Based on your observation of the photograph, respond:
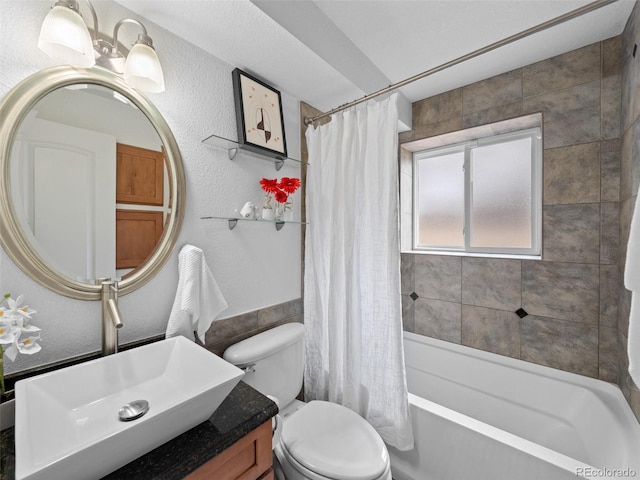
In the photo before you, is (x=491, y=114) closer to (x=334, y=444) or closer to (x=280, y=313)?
(x=280, y=313)

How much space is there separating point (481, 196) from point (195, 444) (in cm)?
243

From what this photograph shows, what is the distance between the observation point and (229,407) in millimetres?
859

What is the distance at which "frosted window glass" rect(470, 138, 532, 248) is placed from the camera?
2068 mm

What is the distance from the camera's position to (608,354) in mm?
1586

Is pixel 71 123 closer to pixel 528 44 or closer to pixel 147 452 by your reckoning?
pixel 147 452

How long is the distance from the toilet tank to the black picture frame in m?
1.04

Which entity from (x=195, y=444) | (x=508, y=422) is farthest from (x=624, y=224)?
(x=195, y=444)

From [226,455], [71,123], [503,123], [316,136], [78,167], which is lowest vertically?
[226,455]

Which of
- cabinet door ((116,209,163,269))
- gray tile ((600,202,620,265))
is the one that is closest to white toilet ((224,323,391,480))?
cabinet door ((116,209,163,269))

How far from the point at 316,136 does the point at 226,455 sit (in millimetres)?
1683

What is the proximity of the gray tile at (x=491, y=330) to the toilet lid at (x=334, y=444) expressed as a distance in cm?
121

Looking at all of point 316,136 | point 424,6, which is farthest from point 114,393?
point 424,6

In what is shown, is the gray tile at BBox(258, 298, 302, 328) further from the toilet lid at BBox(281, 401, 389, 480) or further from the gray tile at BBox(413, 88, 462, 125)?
the gray tile at BBox(413, 88, 462, 125)

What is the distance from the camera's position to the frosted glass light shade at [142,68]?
3.40 feet
